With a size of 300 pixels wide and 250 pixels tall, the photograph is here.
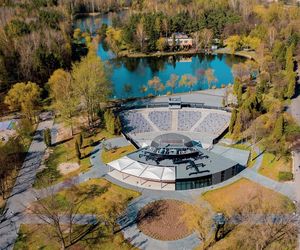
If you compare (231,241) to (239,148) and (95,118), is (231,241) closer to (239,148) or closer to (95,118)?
(239,148)

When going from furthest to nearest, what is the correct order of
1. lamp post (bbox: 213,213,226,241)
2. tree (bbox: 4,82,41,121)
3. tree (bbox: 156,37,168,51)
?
tree (bbox: 156,37,168,51), tree (bbox: 4,82,41,121), lamp post (bbox: 213,213,226,241)

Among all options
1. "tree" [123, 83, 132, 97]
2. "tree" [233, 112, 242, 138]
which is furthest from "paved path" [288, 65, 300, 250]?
"tree" [123, 83, 132, 97]

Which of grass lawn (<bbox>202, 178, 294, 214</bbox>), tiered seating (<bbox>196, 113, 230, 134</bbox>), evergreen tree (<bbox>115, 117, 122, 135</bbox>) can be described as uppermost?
evergreen tree (<bbox>115, 117, 122, 135</bbox>)

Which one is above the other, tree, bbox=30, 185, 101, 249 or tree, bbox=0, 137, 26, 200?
tree, bbox=0, 137, 26, 200

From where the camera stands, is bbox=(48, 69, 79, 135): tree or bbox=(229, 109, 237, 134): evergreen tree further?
bbox=(48, 69, 79, 135): tree

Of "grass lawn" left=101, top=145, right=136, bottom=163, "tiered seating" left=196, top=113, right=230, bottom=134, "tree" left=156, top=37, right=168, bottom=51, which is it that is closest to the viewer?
"grass lawn" left=101, top=145, right=136, bottom=163

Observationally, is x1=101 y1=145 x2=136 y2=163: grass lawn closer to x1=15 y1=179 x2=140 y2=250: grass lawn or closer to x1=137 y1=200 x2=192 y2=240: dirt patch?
x1=15 y1=179 x2=140 y2=250: grass lawn

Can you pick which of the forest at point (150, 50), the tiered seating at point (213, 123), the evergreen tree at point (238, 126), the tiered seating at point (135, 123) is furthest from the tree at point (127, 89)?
the evergreen tree at point (238, 126)

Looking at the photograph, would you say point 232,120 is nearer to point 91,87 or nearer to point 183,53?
point 91,87
